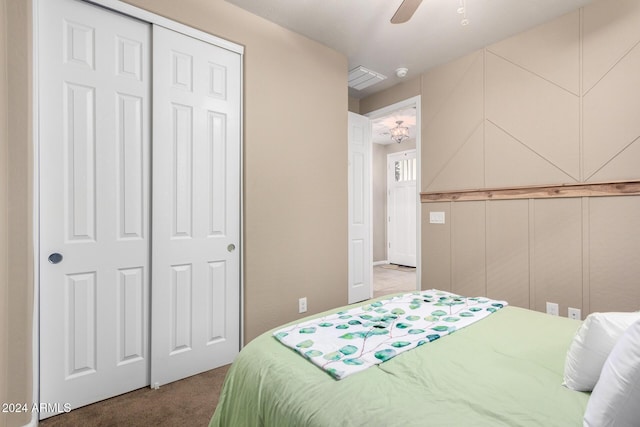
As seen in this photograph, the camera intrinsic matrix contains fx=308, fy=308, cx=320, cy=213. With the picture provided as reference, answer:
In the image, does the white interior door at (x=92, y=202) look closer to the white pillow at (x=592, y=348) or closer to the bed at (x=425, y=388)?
the bed at (x=425, y=388)

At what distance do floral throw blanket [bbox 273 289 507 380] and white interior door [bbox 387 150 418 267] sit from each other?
15.2ft

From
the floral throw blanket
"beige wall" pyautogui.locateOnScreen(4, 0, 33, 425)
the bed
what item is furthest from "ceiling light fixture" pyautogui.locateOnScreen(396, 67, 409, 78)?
"beige wall" pyautogui.locateOnScreen(4, 0, 33, 425)

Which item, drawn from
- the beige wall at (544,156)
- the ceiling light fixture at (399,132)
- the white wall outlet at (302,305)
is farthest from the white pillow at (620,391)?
the ceiling light fixture at (399,132)

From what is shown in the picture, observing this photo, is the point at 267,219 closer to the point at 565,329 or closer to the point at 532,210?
the point at 565,329

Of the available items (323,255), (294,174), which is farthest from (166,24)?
(323,255)

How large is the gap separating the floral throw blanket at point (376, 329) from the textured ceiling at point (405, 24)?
2166 mm

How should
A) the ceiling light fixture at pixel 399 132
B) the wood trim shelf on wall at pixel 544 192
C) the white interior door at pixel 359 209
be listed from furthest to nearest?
1. the ceiling light fixture at pixel 399 132
2. the white interior door at pixel 359 209
3. the wood trim shelf on wall at pixel 544 192

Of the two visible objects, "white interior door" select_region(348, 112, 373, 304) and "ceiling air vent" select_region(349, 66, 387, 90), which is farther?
"white interior door" select_region(348, 112, 373, 304)

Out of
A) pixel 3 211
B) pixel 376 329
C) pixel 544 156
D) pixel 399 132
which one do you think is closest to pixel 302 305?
pixel 376 329

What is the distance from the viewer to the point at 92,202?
1861 mm

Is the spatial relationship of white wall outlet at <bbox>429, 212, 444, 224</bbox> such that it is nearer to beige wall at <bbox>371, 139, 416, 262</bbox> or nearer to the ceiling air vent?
the ceiling air vent

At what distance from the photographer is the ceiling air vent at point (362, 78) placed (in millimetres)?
3402

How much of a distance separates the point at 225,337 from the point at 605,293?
288 cm

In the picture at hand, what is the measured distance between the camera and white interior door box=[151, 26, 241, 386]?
81.8 inches
